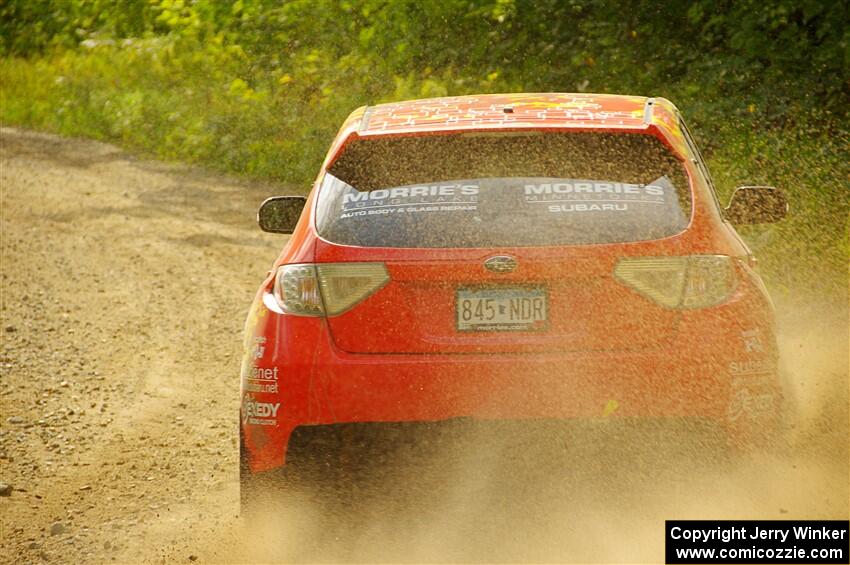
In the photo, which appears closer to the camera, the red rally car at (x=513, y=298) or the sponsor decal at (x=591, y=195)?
the red rally car at (x=513, y=298)

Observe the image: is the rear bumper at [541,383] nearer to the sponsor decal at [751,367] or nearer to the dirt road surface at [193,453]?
the sponsor decal at [751,367]

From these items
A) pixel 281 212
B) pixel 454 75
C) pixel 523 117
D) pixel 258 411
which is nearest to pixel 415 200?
pixel 523 117

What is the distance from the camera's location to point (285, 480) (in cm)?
468

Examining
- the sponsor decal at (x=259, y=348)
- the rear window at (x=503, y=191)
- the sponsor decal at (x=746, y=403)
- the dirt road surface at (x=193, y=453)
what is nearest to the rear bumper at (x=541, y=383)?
the sponsor decal at (x=746, y=403)

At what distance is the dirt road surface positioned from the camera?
15.2ft

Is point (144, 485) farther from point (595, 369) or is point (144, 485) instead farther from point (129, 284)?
point (129, 284)

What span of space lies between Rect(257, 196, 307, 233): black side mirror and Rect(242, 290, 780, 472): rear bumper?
1484 millimetres

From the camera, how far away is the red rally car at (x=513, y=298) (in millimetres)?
4367

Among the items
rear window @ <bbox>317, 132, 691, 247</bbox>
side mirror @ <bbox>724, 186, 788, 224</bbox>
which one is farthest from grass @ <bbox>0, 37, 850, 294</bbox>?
rear window @ <bbox>317, 132, 691, 247</bbox>

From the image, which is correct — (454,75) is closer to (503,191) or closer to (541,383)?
(503,191)

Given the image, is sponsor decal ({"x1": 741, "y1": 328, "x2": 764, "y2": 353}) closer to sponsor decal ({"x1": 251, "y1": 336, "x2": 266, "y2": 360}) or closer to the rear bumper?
the rear bumper

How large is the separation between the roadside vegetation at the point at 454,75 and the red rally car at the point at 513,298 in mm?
5477

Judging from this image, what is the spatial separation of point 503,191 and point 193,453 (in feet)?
8.31

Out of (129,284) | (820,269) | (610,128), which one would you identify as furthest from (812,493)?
(129,284)
